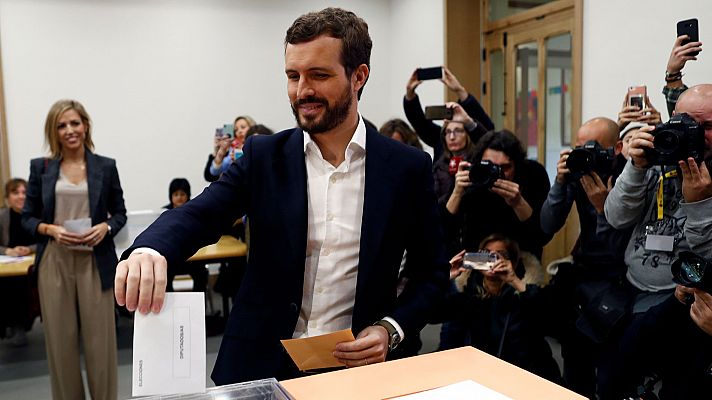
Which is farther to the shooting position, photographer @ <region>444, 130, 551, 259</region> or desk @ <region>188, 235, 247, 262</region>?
desk @ <region>188, 235, 247, 262</region>

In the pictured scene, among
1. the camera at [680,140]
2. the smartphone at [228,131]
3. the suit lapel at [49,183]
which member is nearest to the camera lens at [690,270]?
the camera at [680,140]

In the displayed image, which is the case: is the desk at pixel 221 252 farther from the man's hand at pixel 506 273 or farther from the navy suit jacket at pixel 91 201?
the man's hand at pixel 506 273

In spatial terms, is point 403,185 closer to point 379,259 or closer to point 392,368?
point 379,259

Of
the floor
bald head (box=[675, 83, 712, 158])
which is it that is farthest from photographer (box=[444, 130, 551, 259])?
the floor

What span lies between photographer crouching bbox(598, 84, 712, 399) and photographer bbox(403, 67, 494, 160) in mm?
1371

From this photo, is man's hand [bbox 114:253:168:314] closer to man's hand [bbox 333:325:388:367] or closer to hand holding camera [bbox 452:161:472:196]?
man's hand [bbox 333:325:388:367]

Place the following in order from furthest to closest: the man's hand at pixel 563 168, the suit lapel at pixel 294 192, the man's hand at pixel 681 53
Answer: the man's hand at pixel 563 168 → the man's hand at pixel 681 53 → the suit lapel at pixel 294 192

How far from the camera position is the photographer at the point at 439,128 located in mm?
3617

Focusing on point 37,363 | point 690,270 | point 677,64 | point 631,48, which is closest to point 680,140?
point 690,270

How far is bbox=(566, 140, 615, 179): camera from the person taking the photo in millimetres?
2494

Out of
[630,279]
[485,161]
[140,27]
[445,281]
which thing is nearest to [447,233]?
[485,161]

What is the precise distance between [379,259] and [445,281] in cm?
21

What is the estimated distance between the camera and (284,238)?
4.30 ft

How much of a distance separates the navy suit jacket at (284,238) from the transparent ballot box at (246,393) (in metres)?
0.34
